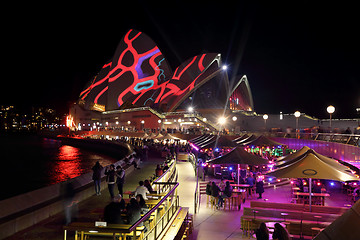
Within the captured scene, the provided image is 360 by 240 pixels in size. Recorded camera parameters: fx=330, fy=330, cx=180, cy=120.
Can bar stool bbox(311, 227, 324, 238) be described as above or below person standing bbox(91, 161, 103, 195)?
below

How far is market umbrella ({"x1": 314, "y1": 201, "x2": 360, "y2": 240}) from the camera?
8.01ft

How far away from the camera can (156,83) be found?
66.3 m

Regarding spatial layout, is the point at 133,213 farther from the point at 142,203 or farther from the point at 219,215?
the point at 219,215

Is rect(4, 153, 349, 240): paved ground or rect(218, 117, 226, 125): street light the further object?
rect(218, 117, 226, 125): street light

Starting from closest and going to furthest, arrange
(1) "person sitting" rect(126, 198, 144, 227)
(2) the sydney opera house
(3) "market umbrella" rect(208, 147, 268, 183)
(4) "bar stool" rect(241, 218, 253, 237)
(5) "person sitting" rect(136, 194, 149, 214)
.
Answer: (1) "person sitting" rect(126, 198, 144, 227)
(5) "person sitting" rect(136, 194, 149, 214)
(4) "bar stool" rect(241, 218, 253, 237)
(3) "market umbrella" rect(208, 147, 268, 183)
(2) the sydney opera house

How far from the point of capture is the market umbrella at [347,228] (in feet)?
8.01

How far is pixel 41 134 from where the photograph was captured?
3750 inches

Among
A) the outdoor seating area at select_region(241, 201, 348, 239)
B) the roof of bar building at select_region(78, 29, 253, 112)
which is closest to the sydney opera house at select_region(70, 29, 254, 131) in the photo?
the roof of bar building at select_region(78, 29, 253, 112)

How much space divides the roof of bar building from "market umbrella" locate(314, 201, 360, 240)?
164 feet

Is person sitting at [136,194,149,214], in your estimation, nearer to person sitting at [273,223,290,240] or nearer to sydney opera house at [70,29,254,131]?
person sitting at [273,223,290,240]

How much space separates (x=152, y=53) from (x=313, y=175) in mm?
62075

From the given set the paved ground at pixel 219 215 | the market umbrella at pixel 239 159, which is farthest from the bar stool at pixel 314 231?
the market umbrella at pixel 239 159

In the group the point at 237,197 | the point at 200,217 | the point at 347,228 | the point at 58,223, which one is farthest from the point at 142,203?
the point at 237,197

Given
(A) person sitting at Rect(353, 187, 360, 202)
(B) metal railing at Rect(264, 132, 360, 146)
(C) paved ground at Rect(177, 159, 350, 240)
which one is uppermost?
(B) metal railing at Rect(264, 132, 360, 146)
